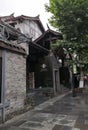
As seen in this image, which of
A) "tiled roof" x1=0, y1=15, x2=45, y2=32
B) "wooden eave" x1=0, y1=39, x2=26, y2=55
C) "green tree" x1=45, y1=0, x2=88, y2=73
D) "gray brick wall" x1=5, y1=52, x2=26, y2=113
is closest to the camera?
"wooden eave" x1=0, y1=39, x2=26, y2=55

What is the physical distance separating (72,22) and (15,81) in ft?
22.7

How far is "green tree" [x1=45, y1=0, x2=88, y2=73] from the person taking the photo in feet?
41.1

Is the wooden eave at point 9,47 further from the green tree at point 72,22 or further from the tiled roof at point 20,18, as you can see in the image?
the tiled roof at point 20,18

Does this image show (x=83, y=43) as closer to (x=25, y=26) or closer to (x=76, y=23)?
(x=76, y=23)

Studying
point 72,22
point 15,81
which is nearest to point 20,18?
point 72,22

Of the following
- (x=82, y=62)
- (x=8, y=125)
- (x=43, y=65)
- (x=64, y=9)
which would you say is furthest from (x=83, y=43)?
(x=8, y=125)

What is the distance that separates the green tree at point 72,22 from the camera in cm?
1253

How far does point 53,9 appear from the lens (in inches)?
535

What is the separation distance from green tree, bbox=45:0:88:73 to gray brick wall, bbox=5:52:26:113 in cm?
565

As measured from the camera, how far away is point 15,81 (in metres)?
7.85

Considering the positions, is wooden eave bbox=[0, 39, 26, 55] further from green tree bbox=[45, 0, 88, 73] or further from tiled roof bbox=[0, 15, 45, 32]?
tiled roof bbox=[0, 15, 45, 32]

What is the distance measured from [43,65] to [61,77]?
4.37m

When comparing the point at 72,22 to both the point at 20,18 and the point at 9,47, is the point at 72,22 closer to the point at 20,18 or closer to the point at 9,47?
the point at 20,18

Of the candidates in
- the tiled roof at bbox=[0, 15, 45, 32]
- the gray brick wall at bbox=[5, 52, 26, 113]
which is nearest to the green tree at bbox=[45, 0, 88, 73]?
the tiled roof at bbox=[0, 15, 45, 32]
